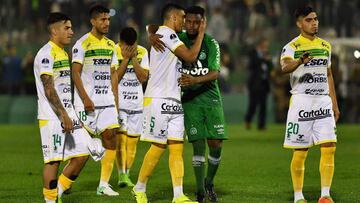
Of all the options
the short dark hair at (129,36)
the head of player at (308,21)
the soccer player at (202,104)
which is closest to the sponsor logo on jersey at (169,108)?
the soccer player at (202,104)

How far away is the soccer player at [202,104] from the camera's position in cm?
1354

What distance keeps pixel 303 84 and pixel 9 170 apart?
7.22m

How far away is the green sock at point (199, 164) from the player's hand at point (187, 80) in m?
0.89

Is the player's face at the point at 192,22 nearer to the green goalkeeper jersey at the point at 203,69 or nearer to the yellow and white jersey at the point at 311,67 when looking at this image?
the green goalkeeper jersey at the point at 203,69

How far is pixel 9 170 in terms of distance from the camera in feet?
61.1

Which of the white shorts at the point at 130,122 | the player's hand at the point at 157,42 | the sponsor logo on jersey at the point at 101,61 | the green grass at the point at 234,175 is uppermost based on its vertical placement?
the player's hand at the point at 157,42

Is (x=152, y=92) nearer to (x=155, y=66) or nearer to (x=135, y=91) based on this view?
(x=155, y=66)

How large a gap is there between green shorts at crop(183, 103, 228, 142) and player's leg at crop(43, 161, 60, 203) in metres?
2.16

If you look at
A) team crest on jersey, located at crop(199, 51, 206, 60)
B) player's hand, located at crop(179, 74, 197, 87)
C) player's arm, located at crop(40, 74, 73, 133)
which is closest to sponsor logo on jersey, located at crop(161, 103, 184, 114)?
player's hand, located at crop(179, 74, 197, 87)

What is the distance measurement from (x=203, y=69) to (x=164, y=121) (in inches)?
39.1

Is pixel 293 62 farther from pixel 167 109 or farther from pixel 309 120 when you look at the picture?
pixel 167 109

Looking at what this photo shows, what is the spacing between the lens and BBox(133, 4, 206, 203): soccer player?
1302 centimetres

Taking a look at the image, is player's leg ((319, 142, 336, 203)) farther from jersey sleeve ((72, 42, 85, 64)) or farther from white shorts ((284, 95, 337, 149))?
jersey sleeve ((72, 42, 85, 64))

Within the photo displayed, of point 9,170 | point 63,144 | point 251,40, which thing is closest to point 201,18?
point 63,144
